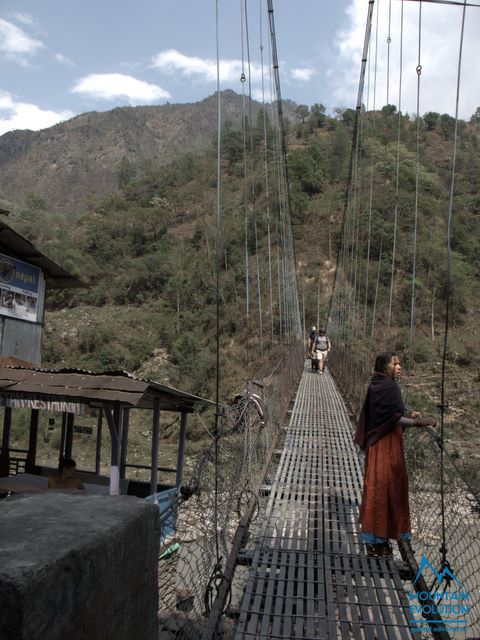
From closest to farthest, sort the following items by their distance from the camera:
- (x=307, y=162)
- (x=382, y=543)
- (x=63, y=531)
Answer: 1. (x=63, y=531)
2. (x=382, y=543)
3. (x=307, y=162)

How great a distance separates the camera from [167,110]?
118188mm

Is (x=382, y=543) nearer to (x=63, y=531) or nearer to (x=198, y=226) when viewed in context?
(x=63, y=531)

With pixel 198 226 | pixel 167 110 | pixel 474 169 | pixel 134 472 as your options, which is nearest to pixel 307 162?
pixel 198 226

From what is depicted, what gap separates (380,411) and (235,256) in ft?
90.5

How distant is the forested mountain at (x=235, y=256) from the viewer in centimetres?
2255

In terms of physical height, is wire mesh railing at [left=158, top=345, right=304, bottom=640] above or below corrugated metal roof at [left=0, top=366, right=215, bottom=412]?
below

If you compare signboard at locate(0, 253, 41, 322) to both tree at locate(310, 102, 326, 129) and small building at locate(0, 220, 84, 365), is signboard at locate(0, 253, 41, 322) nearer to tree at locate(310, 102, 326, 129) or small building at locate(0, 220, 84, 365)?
small building at locate(0, 220, 84, 365)

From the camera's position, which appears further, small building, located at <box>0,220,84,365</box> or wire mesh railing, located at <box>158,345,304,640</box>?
small building, located at <box>0,220,84,365</box>

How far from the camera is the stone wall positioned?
2.45 feet

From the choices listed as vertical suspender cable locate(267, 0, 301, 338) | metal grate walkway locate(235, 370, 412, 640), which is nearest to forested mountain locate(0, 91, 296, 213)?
vertical suspender cable locate(267, 0, 301, 338)

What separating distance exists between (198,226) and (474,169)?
60.4 feet

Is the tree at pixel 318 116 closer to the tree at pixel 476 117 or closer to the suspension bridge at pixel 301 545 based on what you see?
the tree at pixel 476 117

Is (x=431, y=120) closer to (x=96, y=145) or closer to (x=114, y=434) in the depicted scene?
(x=114, y=434)

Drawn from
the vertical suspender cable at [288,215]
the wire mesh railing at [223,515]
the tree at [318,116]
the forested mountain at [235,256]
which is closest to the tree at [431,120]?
the forested mountain at [235,256]
